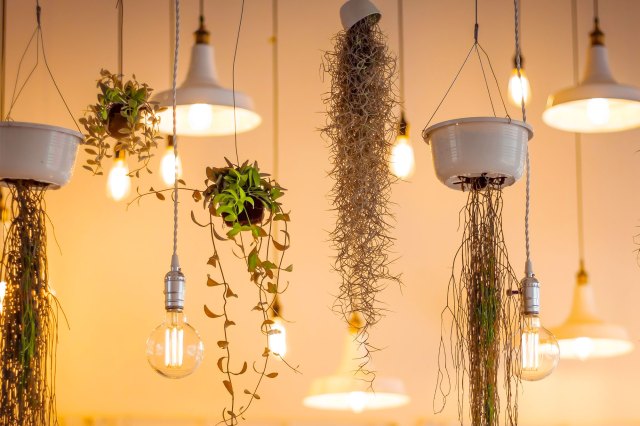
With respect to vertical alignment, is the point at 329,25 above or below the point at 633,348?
above

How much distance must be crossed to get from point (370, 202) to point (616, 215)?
11.2 feet

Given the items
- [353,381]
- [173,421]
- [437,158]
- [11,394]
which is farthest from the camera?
[173,421]

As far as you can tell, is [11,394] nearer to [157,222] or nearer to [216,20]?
[157,222]

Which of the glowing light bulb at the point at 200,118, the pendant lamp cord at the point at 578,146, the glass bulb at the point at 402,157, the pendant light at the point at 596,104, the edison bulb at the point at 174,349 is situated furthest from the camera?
the pendant lamp cord at the point at 578,146

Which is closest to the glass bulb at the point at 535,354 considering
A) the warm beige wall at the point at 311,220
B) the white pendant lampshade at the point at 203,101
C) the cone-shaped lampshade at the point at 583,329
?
the white pendant lampshade at the point at 203,101

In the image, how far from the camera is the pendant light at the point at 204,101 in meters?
3.48

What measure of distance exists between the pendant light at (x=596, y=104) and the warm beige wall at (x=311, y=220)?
144cm

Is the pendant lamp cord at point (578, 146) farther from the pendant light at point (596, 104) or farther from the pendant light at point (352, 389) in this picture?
the pendant light at point (596, 104)

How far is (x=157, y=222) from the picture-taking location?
548 centimetres

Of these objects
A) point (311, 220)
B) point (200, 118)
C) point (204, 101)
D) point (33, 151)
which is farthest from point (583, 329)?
point (33, 151)

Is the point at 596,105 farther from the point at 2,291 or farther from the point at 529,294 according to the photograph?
the point at 2,291

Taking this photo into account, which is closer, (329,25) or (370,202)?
(370,202)

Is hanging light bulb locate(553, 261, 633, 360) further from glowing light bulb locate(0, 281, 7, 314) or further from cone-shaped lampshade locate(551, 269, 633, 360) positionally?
glowing light bulb locate(0, 281, 7, 314)

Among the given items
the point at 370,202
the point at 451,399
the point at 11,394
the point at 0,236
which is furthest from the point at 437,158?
the point at 0,236
